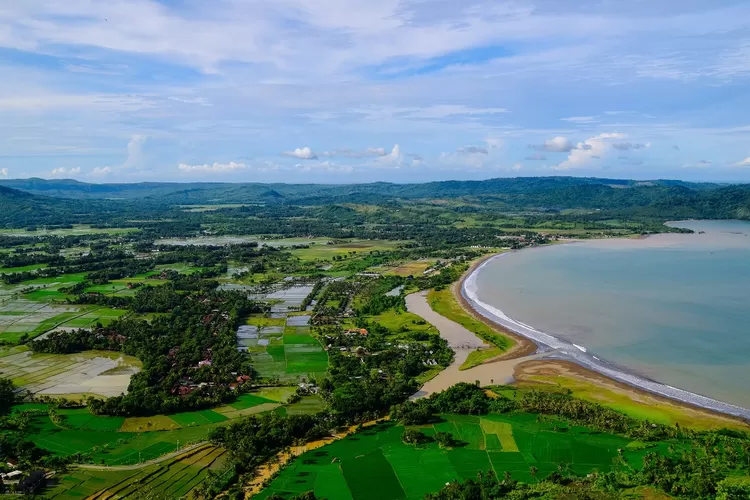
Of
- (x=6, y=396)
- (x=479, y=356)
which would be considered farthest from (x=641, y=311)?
(x=6, y=396)

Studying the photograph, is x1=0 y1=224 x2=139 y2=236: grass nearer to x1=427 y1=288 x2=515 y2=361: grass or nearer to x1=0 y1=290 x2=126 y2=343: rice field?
x1=0 y1=290 x2=126 y2=343: rice field

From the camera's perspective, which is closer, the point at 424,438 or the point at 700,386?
the point at 424,438

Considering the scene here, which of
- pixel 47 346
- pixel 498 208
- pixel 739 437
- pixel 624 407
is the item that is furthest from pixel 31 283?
pixel 498 208

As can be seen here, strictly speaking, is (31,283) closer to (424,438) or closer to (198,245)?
(198,245)

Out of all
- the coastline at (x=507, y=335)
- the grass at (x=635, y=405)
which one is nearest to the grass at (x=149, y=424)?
the grass at (x=635, y=405)

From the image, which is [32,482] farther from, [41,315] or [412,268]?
[412,268]

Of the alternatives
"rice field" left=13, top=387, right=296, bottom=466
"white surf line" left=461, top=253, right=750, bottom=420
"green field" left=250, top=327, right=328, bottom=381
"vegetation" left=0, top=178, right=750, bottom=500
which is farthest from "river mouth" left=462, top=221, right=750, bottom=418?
"rice field" left=13, top=387, right=296, bottom=466

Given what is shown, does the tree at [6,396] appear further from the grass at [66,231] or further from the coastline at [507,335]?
the grass at [66,231]
